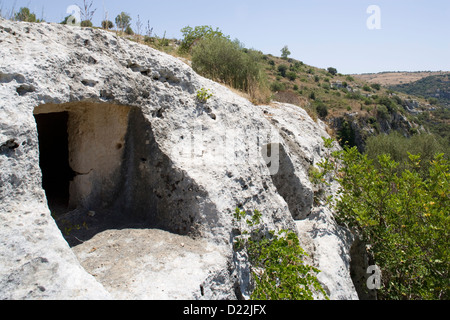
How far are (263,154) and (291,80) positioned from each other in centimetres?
4109

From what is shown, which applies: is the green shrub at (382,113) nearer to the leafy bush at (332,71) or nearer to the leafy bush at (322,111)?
the leafy bush at (322,111)

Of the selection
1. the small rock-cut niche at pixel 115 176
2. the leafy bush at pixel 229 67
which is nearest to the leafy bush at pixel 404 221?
the small rock-cut niche at pixel 115 176

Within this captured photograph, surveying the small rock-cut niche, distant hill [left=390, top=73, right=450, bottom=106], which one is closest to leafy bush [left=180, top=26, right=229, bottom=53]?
the small rock-cut niche

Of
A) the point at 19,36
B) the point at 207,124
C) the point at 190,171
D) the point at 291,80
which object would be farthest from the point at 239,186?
the point at 291,80

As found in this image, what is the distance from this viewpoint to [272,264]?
11.1 ft

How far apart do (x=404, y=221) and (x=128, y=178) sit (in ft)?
12.8

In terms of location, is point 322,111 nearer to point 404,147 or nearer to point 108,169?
point 404,147

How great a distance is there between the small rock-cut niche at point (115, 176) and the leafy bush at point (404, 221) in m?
2.90

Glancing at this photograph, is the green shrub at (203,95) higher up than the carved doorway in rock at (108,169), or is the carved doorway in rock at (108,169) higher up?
the green shrub at (203,95)

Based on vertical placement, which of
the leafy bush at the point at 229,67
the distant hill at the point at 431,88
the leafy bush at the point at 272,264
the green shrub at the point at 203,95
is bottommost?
the leafy bush at the point at 272,264


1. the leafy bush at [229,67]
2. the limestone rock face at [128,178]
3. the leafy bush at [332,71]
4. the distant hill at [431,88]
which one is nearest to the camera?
the limestone rock face at [128,178]

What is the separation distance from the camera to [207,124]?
4.45m

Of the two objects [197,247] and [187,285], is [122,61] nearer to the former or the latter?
[197,247]

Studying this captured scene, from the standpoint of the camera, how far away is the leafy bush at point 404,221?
4.14 metres
